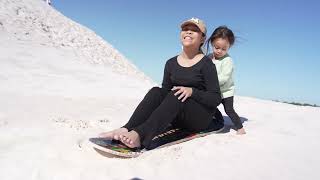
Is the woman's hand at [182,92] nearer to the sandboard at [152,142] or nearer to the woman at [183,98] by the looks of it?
the woman at [183,98]

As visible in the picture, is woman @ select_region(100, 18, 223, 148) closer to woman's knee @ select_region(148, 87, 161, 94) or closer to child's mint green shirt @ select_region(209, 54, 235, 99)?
woman's knee @ select_region(148, 87, 161, 94)

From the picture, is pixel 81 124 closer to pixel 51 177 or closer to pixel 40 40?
pixel 51 177

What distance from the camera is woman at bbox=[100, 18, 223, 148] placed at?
4.19m

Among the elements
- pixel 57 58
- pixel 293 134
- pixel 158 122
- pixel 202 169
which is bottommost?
pixel 57 58

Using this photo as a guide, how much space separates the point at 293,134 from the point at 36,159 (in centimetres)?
398

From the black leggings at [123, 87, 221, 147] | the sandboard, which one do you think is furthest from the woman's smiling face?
the sandboard

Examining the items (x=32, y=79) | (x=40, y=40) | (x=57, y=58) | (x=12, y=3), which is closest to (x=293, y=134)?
(x=32, y=79)

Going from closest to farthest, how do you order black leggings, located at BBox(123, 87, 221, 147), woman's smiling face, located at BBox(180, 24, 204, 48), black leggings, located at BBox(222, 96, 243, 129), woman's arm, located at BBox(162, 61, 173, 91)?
black leggings, located at BBox(123, 87, 221, 147) < woman's smiling face, located at BBox(180, 24, 204, 48) < woman's arm, located at BBox(162, 61, 173, 91) < black leggings, located at BBox(222, 96, 243, 129)

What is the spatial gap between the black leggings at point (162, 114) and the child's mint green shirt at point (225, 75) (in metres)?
0.87

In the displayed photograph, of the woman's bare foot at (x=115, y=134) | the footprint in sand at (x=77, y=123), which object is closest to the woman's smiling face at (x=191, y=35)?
the woman's bare foot at (x=115, y=134)

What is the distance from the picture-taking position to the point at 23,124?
5309mm

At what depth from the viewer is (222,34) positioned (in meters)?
5.70

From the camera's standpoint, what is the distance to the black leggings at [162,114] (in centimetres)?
418

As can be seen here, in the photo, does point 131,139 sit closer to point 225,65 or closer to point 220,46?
point 225,65
